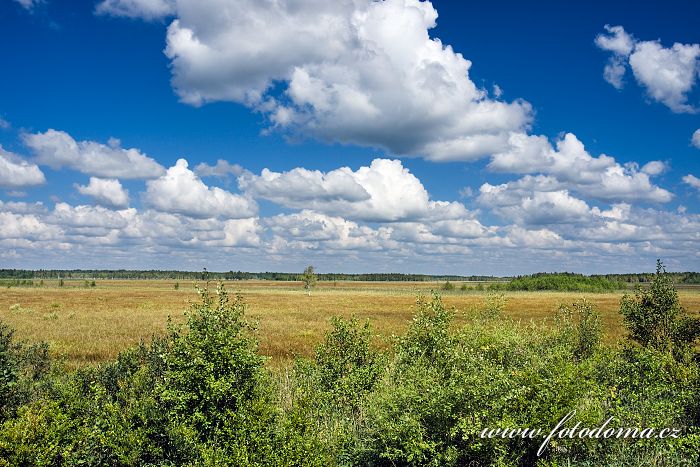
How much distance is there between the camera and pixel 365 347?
45.4ft

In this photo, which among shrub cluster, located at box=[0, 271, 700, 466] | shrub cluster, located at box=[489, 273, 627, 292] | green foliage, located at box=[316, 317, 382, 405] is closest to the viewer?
shrub cluster, located at box=[0, 271, 700, 466]

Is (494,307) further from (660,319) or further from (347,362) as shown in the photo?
(347,362)

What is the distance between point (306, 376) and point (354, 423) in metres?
Answer: 3.43

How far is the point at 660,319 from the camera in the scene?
56.6 feet

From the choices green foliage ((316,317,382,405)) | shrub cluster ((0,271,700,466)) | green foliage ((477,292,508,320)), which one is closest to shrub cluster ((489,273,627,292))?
green foliage ((477,292,508,320))

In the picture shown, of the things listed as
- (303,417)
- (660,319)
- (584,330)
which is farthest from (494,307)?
(303,417)

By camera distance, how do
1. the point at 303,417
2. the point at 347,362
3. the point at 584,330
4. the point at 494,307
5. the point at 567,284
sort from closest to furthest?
1. the point at 303,417
2. the point at 347,362
3. the point at 494,307
4. the point at 584,330
5. the point at 567,284

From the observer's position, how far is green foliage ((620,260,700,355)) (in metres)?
16.9

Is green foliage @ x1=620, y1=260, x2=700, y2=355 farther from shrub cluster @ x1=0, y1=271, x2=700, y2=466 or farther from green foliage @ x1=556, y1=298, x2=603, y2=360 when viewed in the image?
shrub cluster @ x1=0, y1=271, x2=700, y2=466

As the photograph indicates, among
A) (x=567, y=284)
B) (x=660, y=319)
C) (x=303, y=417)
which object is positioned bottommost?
(x=567, y=284)

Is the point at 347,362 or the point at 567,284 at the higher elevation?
the point at 347,362

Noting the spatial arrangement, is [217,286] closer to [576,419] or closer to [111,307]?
[576,419]

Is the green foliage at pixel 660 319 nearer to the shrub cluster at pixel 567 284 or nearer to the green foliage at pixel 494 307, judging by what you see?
the green foliage at pixel 494 307

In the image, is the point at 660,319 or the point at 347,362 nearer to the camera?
the point at 347,362
